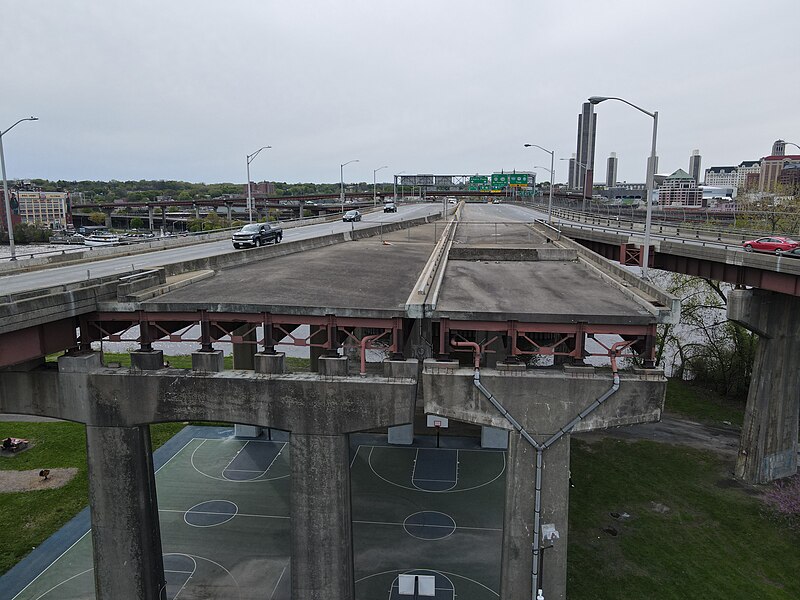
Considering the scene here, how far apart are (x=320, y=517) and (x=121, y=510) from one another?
6.56m

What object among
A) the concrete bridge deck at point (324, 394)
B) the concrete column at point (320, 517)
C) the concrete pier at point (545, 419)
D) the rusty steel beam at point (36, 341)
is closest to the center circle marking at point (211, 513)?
the concrete bridge deck at point (324, 394)

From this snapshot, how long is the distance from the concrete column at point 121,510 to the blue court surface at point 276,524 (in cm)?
300

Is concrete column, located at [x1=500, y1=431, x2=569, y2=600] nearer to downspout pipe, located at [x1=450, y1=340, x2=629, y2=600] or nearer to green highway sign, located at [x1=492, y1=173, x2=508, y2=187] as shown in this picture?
downspout pipe, located at [x1=450, y1=340, x2=629, y2=600]

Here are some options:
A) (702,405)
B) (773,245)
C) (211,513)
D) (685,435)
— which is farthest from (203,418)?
(702,405)

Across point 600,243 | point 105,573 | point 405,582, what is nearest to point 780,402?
point 600,243

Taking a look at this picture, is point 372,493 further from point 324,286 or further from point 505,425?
point 505,425

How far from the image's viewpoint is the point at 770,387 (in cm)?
3091

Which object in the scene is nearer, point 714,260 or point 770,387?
point 770,387

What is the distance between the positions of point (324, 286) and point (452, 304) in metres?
6.34

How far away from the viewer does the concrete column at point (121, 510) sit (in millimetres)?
18234

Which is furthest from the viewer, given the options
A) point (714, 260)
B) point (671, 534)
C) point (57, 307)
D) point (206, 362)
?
point (714, 260)

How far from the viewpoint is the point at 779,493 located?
2923cm

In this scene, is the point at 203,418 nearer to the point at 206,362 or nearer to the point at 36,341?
the point at 206,362

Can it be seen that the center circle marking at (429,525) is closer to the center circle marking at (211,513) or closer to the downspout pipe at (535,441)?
the center circle marking at (211,513)
